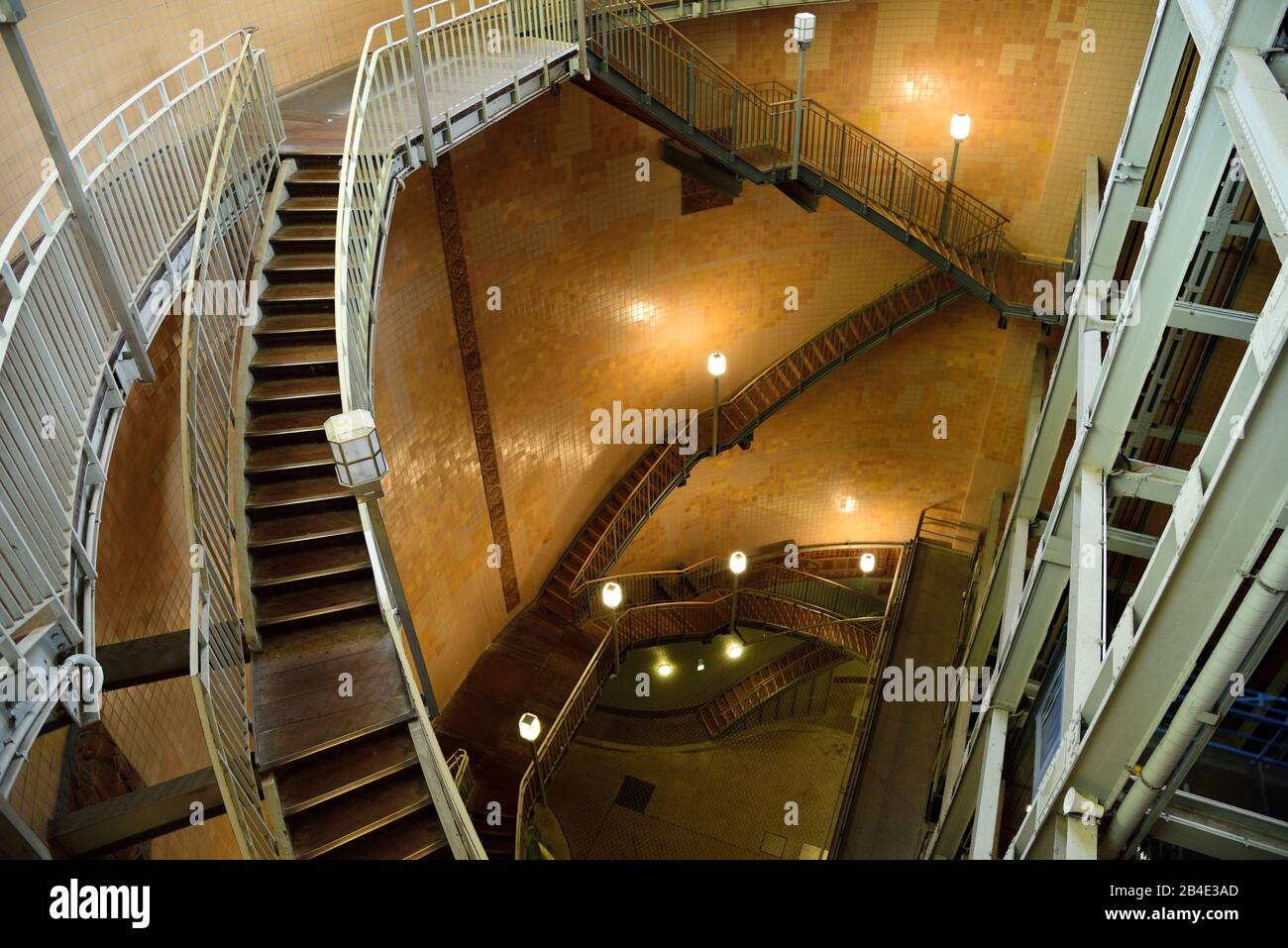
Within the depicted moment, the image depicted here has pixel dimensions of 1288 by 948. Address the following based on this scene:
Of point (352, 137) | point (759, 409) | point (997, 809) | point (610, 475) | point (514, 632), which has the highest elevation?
point (352, 137)

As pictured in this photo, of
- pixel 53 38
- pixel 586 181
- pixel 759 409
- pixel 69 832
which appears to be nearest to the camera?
pixel 69 832

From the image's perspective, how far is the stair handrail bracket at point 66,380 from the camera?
421 cm

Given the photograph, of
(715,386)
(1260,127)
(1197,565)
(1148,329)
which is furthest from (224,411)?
(715,386)

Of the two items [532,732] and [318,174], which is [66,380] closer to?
[318,174]

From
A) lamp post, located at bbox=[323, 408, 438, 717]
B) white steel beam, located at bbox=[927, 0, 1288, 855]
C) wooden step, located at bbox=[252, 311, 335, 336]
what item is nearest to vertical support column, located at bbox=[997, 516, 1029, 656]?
white steel beam, located at bbox=[927, 0, 1288, 855]

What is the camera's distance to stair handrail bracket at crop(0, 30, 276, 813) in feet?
13.8

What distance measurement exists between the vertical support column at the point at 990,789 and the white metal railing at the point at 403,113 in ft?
21.5

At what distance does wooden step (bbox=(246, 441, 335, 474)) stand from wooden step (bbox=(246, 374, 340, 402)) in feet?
1.32

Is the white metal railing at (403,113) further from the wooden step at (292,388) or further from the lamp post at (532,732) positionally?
the lamp post at (532,732)

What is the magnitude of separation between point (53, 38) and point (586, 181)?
7973 millimetres

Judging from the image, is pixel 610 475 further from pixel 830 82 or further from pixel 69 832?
pixel 69 832
